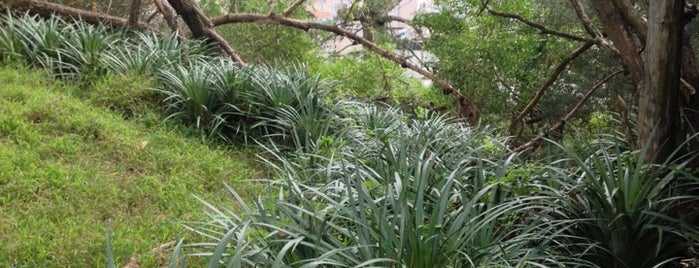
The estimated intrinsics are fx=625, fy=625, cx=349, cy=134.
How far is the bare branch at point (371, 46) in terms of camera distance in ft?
21.4

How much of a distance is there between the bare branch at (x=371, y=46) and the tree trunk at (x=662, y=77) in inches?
134

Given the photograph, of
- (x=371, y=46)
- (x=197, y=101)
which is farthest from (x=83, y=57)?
(x=371, y=46)

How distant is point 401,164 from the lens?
114 inches

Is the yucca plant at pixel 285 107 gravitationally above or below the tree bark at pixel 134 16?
below

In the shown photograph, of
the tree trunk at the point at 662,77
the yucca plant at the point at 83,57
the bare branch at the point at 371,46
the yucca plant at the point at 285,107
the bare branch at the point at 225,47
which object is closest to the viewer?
the tree trunk at the point at 662,77

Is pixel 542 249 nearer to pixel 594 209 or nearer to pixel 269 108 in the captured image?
pixel 594 209

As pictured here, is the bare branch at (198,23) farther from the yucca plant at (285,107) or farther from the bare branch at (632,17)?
the bare branch at (632,17)

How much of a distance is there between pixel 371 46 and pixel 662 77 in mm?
4606

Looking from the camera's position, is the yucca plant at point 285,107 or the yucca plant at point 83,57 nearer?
the yucca plant at point 285,107

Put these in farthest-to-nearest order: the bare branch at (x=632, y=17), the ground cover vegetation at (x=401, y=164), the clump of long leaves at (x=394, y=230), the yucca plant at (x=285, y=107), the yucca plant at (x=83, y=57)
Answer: the yucca plant at (x=83, y=57) < the yucca plant at (x=285, y=107) < the bare branch at (x=632, y=17) < the ground cover vegetation at (x=401, y=164) < the clump of long leaves at (x=394, y=230)

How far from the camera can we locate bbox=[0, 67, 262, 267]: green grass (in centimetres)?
272

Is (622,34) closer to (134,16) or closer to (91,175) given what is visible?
(91,175)

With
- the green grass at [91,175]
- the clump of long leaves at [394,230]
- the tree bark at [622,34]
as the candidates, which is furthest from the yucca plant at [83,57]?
the tree bark at [622,34]

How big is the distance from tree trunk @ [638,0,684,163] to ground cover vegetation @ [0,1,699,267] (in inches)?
2.9
